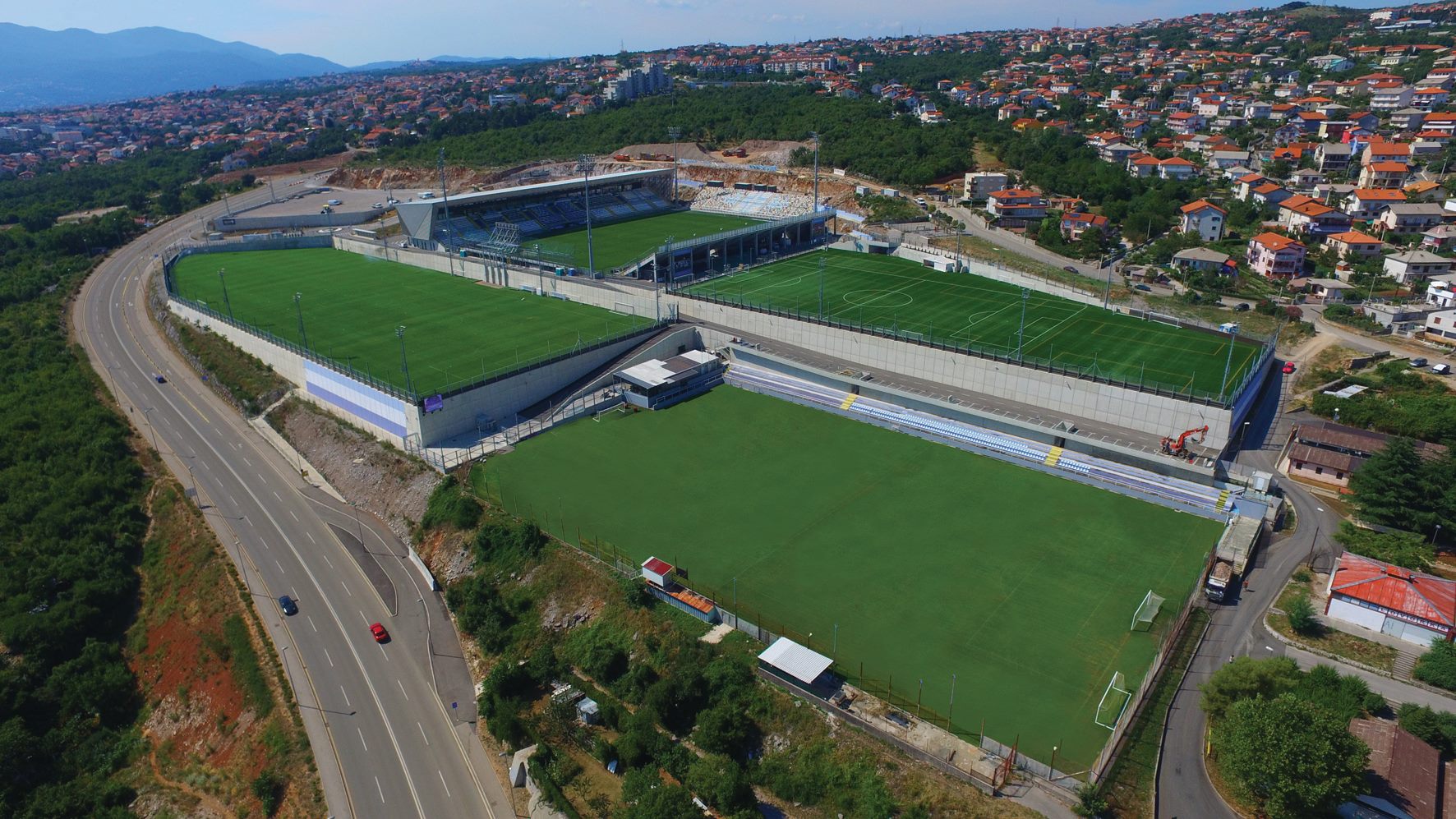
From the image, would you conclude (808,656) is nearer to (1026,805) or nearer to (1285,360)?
(1026,805)

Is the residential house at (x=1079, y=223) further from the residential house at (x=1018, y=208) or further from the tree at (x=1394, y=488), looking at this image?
the tree at (x=1394, y=488)

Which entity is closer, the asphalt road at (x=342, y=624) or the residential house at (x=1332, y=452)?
the asphalt road at (x=342, y=624)

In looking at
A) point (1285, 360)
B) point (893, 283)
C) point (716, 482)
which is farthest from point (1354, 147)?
point (716, 482)

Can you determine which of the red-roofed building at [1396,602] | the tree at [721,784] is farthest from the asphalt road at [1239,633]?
the tree at [721,784]

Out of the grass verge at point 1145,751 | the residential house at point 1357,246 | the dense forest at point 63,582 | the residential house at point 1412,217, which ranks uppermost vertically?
the residential house at point 1412,217

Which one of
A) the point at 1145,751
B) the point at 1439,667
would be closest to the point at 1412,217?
the point at 1439,667

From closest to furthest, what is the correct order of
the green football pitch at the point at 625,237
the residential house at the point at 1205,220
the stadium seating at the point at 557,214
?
1. the green football pitch at the point at 625,237
2. the residential house at the point at 1205,220
3. the stadium seating at the point at 557,214

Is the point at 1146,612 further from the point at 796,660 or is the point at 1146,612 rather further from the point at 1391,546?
the point at 796,660
